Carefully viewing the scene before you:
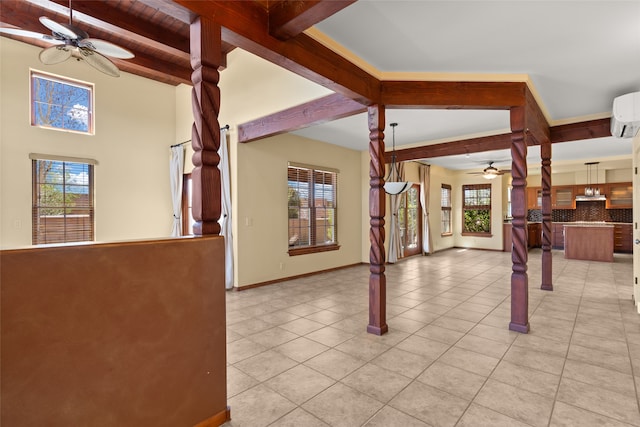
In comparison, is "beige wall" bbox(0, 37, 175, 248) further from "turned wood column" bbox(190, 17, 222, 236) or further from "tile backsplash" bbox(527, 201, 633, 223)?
"tile backsplash" bbox(527, 201, 633, 223)

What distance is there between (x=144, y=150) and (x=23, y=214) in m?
2.02

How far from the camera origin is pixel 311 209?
6305mm

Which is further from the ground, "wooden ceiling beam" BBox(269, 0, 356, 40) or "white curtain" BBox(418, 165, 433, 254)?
"wooden ceiling beam" BBox(269, 0, 356, 40)

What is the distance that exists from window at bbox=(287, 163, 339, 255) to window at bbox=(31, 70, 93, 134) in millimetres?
3434

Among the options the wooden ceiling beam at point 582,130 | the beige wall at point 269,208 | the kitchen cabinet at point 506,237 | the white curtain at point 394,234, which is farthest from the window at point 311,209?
the kitchen cabinet at point 506,237

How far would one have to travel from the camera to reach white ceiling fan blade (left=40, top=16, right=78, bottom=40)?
7.88ft

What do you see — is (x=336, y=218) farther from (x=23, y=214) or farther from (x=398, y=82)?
(x=23, y=214)

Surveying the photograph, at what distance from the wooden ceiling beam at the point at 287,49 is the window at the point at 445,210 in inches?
301

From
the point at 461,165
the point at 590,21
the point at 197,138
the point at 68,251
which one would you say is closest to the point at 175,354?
the point at 68,251

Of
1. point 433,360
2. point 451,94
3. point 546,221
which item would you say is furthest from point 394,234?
point 433,360

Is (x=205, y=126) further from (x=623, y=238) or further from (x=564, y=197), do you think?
(x=564, y=197)

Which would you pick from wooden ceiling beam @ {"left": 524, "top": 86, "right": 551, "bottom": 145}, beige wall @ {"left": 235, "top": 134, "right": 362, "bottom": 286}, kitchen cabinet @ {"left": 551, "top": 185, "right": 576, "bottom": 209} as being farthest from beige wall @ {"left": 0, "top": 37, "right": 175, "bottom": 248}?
kitchen cabinet @ {"left": 551, "top": 185, "right": 576, "bottom": 209}

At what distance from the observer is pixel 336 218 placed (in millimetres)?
6793

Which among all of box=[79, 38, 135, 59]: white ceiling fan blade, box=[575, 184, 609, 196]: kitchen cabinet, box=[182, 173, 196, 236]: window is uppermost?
box=[79, 38, 135, 59]: white ceiling fan blade
